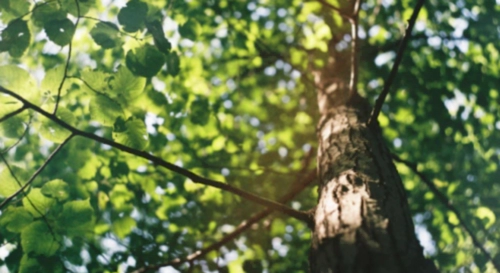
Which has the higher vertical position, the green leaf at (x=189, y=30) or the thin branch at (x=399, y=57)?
the green leaf at (x=189, y=30)

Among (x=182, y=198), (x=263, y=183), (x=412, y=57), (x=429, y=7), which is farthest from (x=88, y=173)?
(x=429, y=7)

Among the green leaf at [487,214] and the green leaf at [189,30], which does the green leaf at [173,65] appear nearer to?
the green leaf at [189,30]

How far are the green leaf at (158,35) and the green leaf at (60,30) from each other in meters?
0.34

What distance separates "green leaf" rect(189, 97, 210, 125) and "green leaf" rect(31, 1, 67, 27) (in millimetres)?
1643

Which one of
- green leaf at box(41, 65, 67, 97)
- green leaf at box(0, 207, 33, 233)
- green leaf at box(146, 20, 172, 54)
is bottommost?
green leaf at box(0, 207, 33, 233)

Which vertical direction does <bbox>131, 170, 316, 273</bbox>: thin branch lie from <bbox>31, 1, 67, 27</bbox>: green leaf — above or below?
below

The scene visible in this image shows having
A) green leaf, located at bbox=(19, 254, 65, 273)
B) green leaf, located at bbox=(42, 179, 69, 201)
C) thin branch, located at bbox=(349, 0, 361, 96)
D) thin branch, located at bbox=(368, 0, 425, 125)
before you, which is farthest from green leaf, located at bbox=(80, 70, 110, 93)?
thin branch, located at bbox=(349, 0, 361, 96)

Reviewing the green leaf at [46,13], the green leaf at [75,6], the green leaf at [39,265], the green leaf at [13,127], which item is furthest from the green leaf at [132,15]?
the green leaf at [39,265]

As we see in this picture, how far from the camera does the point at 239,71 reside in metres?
4.04

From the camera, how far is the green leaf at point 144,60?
1.64 m

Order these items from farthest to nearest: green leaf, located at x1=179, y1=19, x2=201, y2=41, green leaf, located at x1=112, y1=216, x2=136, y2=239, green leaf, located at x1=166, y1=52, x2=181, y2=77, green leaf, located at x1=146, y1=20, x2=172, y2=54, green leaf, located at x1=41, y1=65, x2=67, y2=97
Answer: green leaf, located at x1=112, y1=216, x2=136, y2=239 → green leaf, located at x1=179, y1=19, x2=201, y2=41 → green leaf, located at x1=166, y1=52, x2=181, y2=77 → green leaf, located at x1=146, y1=20, x2=172, y2=54 → green leaf, located at x1=41, y1=65, x2=67, y2=97

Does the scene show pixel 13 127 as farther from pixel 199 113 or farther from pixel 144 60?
pixel 199 113

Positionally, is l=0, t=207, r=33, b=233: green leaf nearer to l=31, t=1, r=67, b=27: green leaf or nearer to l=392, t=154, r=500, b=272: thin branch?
l=31, t=1, r=67, b=27: green leaf

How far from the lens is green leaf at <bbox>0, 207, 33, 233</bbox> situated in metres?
1.65
